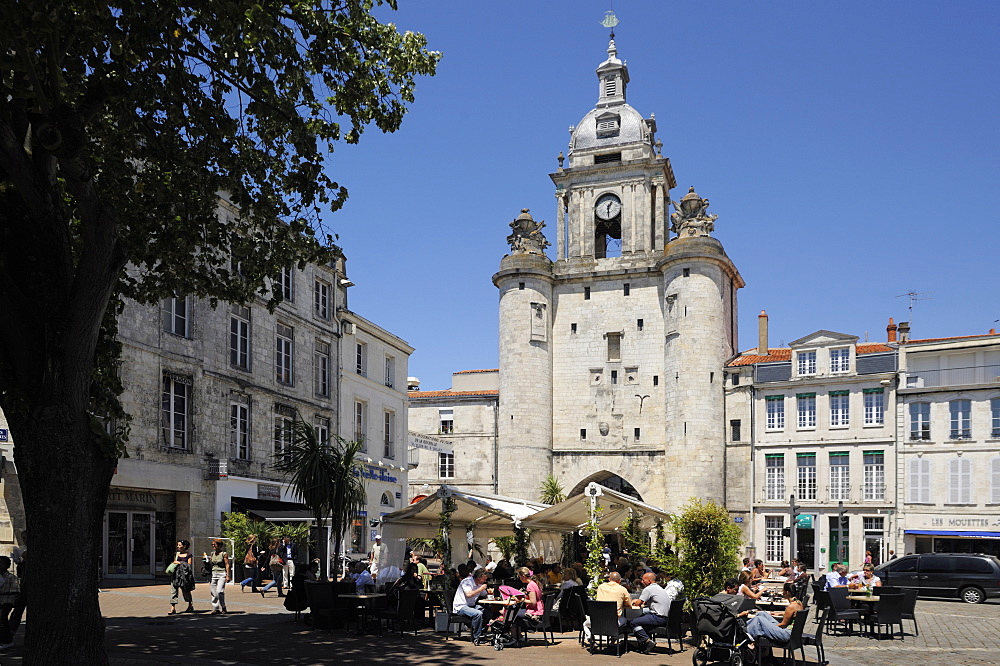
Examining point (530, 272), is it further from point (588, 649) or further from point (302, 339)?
point (588, 649)

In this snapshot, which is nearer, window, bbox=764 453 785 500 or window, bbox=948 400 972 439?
window, bbox=948 400 972 439

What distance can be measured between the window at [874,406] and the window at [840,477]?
175cm

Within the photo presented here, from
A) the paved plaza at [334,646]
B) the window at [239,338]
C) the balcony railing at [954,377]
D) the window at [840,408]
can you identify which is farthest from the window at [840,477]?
the window at [239,338]

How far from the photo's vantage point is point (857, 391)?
135 ft

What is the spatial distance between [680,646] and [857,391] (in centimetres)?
3112

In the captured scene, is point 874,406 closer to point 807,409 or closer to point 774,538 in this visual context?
point 807,409

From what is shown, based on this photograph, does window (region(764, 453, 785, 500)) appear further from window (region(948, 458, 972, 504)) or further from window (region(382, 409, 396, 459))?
window (region(382, 409, 396, 459))

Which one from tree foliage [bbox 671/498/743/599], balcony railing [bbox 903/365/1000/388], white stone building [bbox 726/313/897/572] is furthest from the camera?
white stone building [bbox 726/313/897/572]

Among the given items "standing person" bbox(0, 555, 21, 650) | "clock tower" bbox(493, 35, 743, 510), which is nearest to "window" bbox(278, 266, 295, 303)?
"standing person" bbox(0, 555, 21, 650)

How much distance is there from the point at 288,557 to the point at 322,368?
1016 cm

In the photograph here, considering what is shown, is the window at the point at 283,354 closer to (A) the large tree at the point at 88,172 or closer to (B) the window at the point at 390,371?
(B) the window at the point at 390,371

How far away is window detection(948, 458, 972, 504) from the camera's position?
125 feet

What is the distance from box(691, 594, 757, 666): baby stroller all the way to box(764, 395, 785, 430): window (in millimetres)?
33622

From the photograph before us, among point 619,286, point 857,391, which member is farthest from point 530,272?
point 857,391
